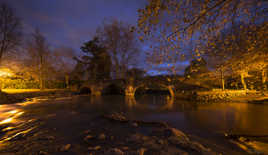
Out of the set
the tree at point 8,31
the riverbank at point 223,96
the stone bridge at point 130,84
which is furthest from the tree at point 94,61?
the riverbank at point 223,96

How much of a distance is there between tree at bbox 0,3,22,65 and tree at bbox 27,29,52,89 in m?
6.37

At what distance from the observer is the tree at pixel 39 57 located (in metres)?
18.1

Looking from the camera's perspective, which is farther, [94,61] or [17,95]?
[94,61]

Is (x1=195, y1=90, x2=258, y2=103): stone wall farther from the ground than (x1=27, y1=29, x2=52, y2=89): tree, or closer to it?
closer to it

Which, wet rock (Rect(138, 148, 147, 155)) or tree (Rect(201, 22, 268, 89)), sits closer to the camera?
wet rock (Rect(138, 148, 147, 155))

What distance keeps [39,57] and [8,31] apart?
8.20 metres

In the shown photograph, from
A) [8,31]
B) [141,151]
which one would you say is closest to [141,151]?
[141,151]

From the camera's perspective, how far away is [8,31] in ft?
38.2

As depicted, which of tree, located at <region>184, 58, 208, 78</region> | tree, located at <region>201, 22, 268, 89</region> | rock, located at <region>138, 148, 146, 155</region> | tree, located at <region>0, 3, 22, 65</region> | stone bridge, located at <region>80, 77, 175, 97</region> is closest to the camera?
rock, located at <region>138, 148, 146, 155</region>

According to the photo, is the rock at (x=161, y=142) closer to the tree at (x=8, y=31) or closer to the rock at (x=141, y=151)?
the rock at (x=141, y=151)

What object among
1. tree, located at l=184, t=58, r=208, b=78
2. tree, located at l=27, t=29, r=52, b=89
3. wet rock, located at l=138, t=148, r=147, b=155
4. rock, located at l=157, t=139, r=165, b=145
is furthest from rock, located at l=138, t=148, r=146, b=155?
tree, located at l=27, t=29, r=52, b=89

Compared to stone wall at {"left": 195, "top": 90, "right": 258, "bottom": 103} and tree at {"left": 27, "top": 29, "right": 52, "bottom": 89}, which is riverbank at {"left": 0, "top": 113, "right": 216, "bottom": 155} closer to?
stone wall at {"left": 195, "top": 90, "right": 258, "bottom": 103}

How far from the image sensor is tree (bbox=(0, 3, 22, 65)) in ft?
36.9

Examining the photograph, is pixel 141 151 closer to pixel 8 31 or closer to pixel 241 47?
Answer: pixel 241 47
